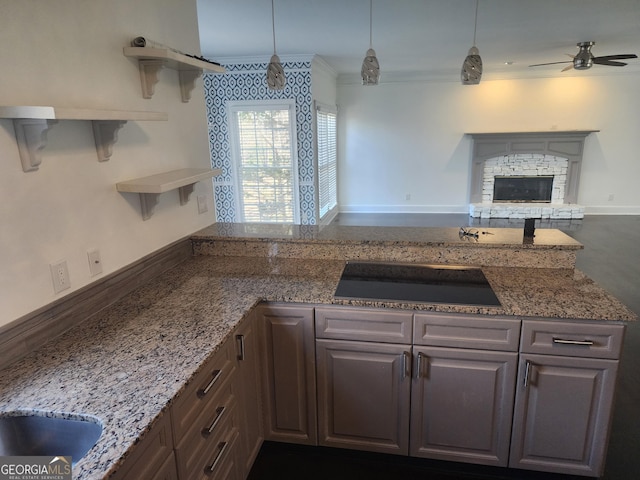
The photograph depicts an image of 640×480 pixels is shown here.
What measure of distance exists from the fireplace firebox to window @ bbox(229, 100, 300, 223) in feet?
13.5

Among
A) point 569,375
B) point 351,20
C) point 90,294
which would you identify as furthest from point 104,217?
point 351,20

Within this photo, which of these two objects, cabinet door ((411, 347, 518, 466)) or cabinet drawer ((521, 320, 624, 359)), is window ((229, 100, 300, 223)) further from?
cabinet drawer ((521, 320, 624, 359))

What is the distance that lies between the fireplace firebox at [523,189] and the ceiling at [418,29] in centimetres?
223

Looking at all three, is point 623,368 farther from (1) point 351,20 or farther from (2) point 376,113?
(2) point 376,113

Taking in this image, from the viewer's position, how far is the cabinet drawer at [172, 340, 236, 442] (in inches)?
A: 51.3

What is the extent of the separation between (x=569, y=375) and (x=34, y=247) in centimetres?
215

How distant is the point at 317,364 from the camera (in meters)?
2.01

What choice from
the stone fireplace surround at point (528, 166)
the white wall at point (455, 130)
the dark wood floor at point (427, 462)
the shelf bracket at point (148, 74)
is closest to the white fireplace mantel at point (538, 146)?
the stone fireplace surround at point (528, 166)

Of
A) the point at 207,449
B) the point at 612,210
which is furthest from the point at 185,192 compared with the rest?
the point at 612,210

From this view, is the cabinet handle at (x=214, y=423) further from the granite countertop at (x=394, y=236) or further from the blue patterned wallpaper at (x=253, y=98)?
the blue patterned wallpaper at (x=253, y=98)

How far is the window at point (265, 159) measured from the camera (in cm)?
591

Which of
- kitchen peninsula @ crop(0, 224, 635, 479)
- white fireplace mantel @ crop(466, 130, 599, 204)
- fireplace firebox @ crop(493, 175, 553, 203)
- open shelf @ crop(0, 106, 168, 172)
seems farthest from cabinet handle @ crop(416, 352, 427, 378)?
fireplace firebox @ crop(493, 175, 553, 203)

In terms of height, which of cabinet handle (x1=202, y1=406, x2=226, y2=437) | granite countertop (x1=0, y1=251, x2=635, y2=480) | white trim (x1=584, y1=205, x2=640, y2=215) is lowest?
white trim (x1=584, y1=205, x2=640, y2=215)

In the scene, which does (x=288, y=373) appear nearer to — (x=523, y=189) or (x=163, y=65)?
(x=163, y=65)
